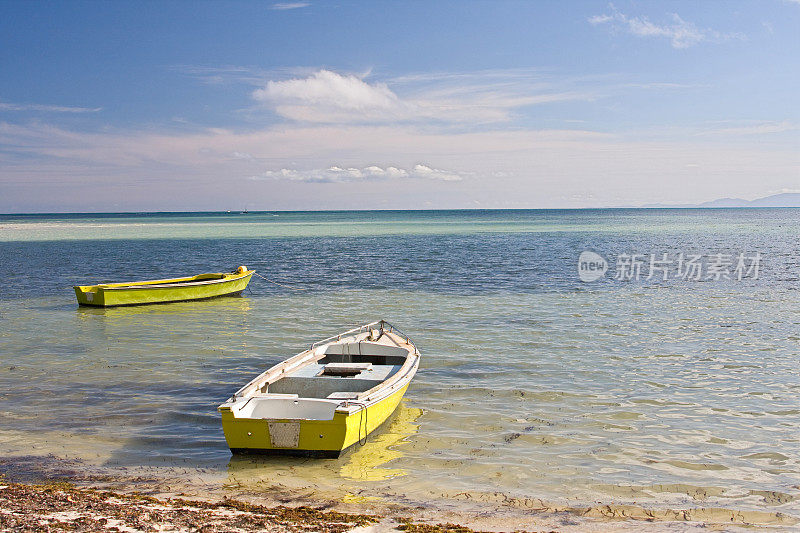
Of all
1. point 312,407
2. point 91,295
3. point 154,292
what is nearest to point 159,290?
point 154,292

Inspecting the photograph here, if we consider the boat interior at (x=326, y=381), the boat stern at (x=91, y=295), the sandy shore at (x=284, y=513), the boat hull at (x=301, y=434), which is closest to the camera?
the sandy shore at (x=284, y=513)

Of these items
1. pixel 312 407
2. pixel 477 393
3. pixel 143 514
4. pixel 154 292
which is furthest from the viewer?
pixel 154 292

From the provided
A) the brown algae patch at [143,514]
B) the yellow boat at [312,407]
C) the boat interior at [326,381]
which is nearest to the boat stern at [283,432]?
the yellow boat at [312,407]

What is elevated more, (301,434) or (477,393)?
(301,434)

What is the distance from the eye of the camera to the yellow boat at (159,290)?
22969mm

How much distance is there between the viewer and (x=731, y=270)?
34.7 metres

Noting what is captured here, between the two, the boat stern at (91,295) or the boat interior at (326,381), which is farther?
the boat stern at (91,295)

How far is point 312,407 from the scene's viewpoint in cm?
882

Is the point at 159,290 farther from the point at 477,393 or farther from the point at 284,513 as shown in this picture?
the point at 284,513

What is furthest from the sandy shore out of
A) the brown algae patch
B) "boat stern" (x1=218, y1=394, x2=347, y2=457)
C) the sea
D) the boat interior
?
the boat interior

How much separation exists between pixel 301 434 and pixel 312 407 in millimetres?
506

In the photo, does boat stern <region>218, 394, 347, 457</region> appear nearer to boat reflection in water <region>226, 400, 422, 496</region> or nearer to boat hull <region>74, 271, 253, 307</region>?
boat reflection in water <region>226, 400, 422, 496</region>

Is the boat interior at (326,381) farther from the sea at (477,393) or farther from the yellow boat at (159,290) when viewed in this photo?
the yellow boat at (159,290)

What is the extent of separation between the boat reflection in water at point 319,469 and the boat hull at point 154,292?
16.5m
